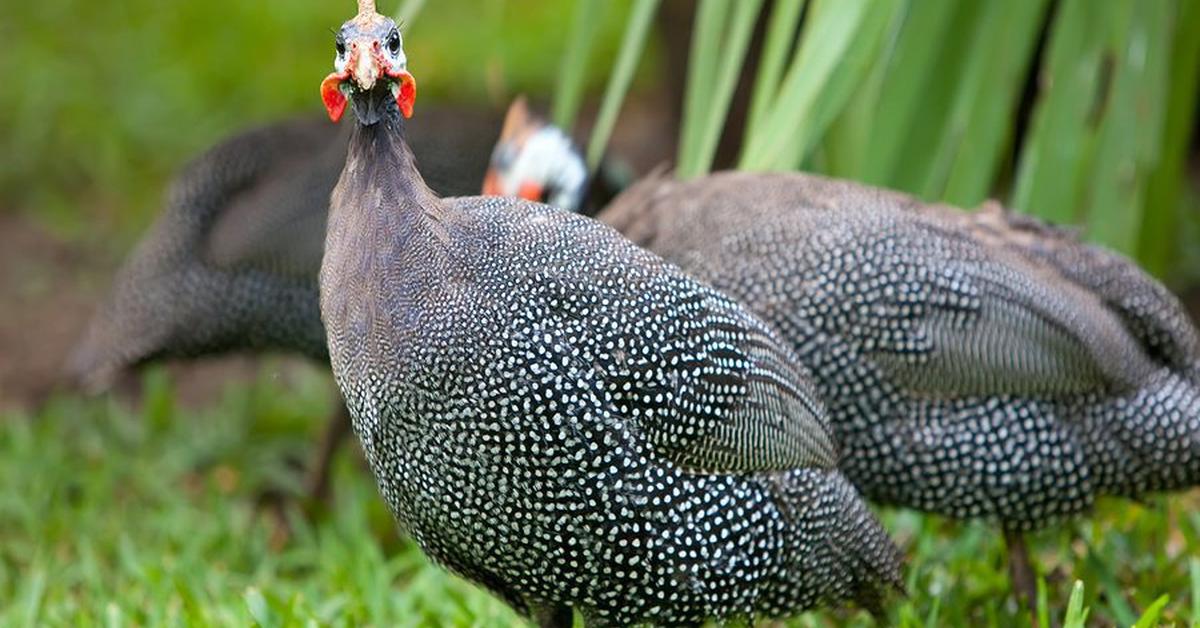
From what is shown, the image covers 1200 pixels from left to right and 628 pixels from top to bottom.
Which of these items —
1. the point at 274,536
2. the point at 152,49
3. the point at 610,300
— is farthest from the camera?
the point at 152,49

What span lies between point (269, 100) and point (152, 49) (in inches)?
27.4

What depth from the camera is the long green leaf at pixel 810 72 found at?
138 inches

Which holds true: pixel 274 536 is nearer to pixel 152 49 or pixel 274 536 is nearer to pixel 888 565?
pixel 888 565

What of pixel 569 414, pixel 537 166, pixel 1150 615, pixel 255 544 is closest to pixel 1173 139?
pixel 537 166

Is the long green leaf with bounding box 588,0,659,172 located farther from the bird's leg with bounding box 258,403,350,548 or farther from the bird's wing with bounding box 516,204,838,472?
the bird's leg with bounding box 258,403,350,548

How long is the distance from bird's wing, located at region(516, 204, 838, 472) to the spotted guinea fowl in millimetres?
1890

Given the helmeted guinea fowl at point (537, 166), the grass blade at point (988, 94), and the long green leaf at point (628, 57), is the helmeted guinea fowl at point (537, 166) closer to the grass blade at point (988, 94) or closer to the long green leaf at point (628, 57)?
the long green leaf at point (628, 57)

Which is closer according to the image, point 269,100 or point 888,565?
point 888,565

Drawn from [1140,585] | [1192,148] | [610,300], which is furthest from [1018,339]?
[1192,148]

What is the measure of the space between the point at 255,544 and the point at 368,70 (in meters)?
2.37

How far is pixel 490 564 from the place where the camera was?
3.04 metres

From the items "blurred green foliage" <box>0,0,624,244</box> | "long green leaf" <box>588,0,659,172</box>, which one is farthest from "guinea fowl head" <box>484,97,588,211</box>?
"blurred green foliage" <box>0,0,624,244</box>

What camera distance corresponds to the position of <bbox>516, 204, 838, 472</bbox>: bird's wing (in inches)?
117

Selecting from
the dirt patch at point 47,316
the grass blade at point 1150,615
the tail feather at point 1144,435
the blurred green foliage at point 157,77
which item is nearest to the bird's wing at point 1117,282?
the tail feather at point 1144,435
